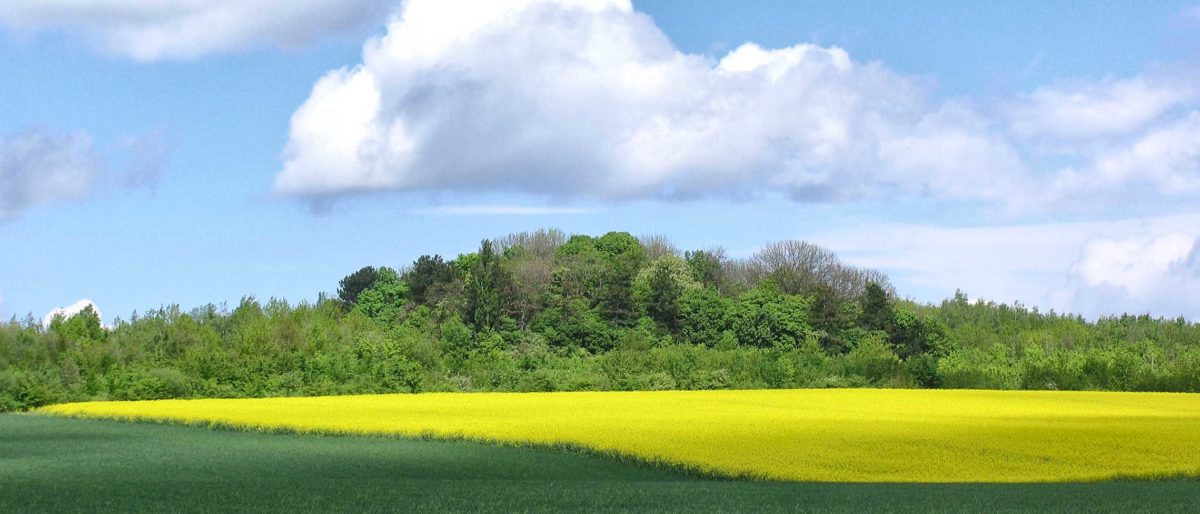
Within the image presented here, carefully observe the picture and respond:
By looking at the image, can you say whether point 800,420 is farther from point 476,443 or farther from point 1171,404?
point 1171,404

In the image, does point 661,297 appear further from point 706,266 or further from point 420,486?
point 420,486

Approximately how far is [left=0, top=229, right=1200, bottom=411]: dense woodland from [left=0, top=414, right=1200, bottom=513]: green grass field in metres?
26.4

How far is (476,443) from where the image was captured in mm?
33406

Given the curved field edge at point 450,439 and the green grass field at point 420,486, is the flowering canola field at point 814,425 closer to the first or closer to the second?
the curved field edge at point 450,439

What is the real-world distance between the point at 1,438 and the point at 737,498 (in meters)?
25.9

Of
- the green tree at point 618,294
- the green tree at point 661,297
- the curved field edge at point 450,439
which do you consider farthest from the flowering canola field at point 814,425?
the green tree at point 618,294

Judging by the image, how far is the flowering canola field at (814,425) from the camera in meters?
27.2

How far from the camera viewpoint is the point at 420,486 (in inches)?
842

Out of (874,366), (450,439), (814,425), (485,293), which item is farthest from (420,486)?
(485,293)

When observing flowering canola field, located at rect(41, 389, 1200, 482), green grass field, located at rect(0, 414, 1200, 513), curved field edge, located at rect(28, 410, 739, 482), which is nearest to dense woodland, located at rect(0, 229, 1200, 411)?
flowering canola field, located at rect(41, 389, 1200, 482)

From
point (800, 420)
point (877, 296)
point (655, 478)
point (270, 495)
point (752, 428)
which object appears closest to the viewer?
point (270, 495)

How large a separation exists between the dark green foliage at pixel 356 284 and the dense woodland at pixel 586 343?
359 inches

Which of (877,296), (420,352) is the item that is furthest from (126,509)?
(877,296)

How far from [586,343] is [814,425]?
44071 mm
